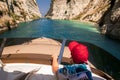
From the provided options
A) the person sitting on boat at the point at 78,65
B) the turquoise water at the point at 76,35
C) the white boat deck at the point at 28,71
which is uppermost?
the person sitting on boat at the point at 78,65

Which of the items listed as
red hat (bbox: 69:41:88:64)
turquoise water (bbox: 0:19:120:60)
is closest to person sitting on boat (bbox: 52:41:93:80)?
red hat (bbox: 69:41:88:64)

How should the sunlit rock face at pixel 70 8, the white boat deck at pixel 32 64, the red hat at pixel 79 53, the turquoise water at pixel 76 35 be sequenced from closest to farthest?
the red hat at pixel 79 53 → the white boat deck at pixel 32 64 → the turquoise water at pixel 76 35 → the sunlit rock face at pixel 70 8

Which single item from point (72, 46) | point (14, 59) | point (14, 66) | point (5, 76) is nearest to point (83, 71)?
point (72, 46)

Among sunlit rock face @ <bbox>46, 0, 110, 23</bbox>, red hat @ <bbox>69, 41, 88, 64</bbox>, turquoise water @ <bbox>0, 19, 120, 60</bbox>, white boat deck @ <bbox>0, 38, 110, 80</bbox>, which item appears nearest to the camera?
red hat @ <bbox>69, 41, 88, 64</bbox>

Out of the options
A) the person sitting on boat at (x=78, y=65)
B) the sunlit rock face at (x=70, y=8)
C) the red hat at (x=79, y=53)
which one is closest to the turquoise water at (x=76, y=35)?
the person sitting on boat at (x=78, y=65)

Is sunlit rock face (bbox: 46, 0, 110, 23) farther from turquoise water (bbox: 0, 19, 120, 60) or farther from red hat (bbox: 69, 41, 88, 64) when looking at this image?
red hat (bbox: 69, 41, 88, 64)

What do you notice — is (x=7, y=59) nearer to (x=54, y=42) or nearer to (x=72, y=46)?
(x=54, y=42)

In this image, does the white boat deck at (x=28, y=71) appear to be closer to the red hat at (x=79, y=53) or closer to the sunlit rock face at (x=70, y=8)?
the red hat at (x=79, y=53)

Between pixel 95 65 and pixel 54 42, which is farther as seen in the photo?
pixel 54 42

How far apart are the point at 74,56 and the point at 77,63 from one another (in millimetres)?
151

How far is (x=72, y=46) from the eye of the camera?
3617 mm

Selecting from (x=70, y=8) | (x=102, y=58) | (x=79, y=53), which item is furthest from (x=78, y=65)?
(x=70, y=8)

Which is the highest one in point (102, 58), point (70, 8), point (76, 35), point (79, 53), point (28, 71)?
point (79, 53)

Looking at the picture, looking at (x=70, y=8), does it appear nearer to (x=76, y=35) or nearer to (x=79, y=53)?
(x=76, y=35)
